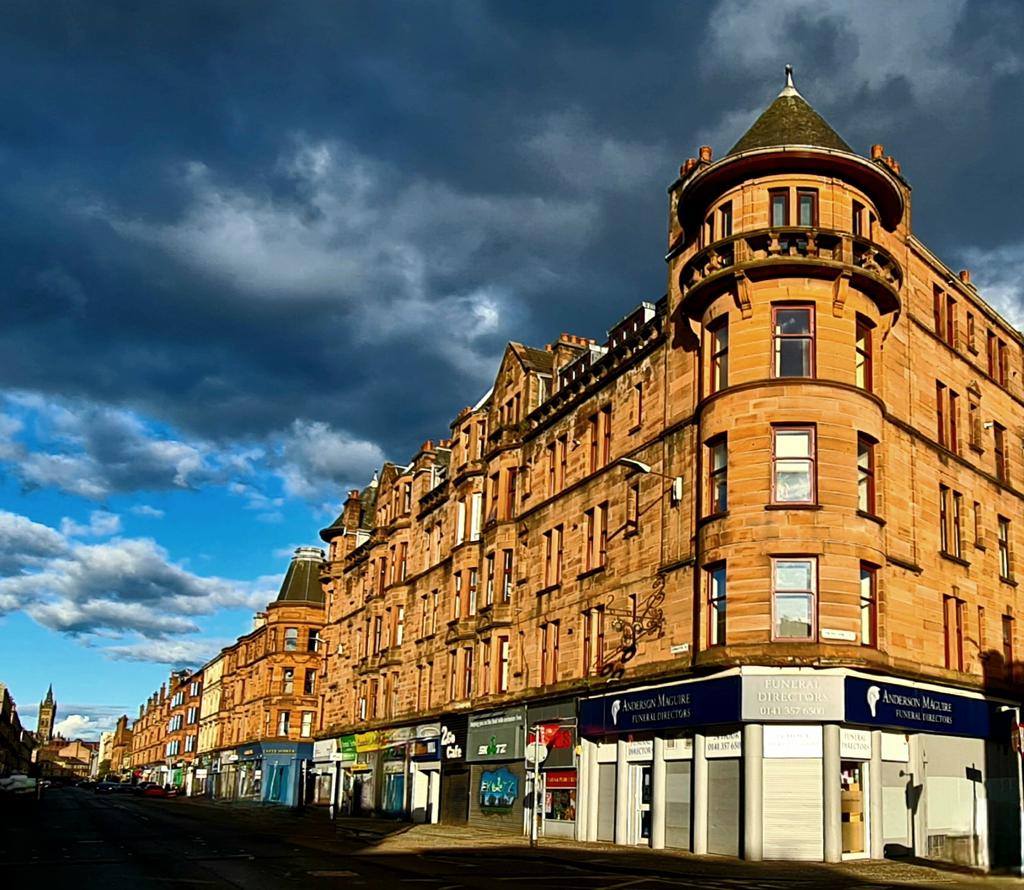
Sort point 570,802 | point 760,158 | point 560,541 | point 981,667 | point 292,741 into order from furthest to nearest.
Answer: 1. point 292,741
2. point 560,541
3. point 570,802
4. point 981,667
5. point 760,158

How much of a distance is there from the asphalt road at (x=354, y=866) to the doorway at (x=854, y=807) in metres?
2.06

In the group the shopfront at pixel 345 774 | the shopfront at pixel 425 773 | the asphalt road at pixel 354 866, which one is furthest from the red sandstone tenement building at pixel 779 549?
the shopfront at pixel 345 774

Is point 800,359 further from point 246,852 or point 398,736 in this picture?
point 398,736

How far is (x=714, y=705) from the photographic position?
1164 inches

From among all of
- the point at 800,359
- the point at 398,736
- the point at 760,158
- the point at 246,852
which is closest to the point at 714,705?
the point at 800,359

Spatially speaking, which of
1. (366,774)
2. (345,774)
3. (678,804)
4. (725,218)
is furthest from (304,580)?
(725,218)

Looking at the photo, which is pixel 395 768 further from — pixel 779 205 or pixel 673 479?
pixel 779 205

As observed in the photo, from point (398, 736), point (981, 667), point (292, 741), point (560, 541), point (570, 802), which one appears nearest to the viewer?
point (981, 667)

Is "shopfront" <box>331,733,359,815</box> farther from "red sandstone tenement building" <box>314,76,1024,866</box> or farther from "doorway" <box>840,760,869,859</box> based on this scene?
"doorway" <box>840,760,869,859</box>

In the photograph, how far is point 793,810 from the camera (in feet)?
90.9

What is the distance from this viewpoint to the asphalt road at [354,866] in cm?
2106

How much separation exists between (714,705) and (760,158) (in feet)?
50.7

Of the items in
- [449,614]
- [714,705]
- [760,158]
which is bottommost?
[714,705]

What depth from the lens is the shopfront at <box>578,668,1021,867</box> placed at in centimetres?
2780
